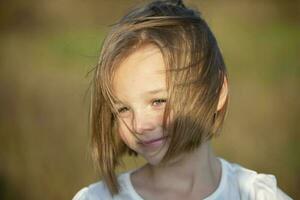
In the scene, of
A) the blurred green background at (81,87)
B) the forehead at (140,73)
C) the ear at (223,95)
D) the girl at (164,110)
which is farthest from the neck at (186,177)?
the blurred green background at (81,87)

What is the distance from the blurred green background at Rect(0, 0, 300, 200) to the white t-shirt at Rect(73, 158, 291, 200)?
1887 mm

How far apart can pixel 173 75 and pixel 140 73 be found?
0.22 ft

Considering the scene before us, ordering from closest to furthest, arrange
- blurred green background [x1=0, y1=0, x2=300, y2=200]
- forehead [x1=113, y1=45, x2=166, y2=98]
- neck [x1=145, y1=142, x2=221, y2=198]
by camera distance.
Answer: forehead [x1=113, y1=45, x2=166, y2=98] → neck [x1=145, y1=142, x2=221, y2=198] → blurred green background [x1=0, y1=0, x2=300, y2=200]

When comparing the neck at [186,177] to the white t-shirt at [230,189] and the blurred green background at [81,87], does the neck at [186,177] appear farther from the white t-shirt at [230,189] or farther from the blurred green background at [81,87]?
the blurred green background at [81,87]

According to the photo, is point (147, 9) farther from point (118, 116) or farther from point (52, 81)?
point (52, 81)

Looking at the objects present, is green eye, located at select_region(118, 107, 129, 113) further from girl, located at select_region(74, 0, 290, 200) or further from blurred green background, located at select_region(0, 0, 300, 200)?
blurred green background, located at select_region(0, 0, 300, 200)

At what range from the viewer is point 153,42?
1.34 metres

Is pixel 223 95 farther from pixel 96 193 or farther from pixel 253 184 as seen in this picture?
pixel 96 193

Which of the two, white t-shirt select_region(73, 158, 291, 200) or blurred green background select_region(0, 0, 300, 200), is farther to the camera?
blurred green background select_region(0, 0, 300, 200)

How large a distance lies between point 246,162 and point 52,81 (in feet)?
3.93

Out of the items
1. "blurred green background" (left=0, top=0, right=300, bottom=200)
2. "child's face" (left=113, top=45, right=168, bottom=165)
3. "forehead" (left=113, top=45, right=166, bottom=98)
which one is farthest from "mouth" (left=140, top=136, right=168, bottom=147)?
"blurred green background" (left=0, top=0, right=300, bottom=200)

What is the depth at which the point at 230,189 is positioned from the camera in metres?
1.46

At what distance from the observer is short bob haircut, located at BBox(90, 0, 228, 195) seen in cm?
133

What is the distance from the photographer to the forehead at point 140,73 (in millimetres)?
1283
